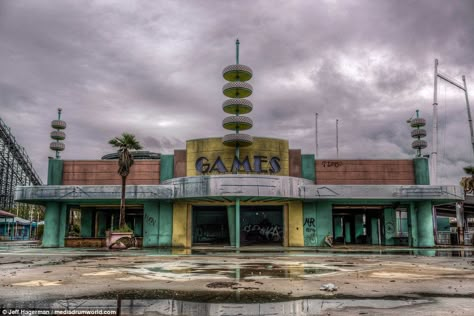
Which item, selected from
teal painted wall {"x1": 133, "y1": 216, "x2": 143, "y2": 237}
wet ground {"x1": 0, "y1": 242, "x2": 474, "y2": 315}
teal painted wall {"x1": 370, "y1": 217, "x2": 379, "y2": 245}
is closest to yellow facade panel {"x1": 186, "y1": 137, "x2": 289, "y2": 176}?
teal painted wall {"x1": 370, "y1": 217, "x2": 379, "y2": 245}

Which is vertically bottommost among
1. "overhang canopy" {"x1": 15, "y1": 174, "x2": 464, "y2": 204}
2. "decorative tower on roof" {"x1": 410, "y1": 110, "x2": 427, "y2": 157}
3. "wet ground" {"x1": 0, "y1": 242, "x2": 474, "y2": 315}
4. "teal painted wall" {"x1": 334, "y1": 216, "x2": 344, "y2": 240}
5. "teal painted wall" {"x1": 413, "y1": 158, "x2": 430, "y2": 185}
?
"wet ground" {"x1": 0, "y1": 242, "x2": 474, "y2": 315}

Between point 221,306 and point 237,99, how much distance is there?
3608 cm

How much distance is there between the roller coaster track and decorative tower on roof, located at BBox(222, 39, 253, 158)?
4383 centimetres

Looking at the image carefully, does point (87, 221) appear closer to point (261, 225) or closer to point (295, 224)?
point (261, 225)

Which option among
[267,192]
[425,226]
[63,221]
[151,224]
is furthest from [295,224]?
[63,221]

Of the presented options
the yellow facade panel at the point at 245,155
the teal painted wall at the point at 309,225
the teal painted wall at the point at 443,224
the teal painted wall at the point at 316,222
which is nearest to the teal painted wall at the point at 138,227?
the yellow facade panel at the point at 245,155

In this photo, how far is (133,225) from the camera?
7112cm

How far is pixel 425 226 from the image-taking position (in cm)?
4147

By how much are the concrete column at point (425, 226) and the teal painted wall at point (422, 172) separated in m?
3.01

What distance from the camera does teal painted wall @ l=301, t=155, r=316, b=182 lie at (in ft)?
142

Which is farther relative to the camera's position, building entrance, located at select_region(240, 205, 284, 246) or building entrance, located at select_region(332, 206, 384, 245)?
building entrance, located at select_region(240, 205, 284, 246)

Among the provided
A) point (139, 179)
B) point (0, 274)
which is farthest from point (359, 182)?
point (0, 274)

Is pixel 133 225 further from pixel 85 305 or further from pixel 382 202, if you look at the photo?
pixel 85 305

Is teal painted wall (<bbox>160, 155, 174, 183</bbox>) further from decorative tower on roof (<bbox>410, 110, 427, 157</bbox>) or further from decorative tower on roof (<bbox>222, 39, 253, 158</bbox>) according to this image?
decorative tower on roof (<bbox>410, 110, 427, 157</bbox>)
